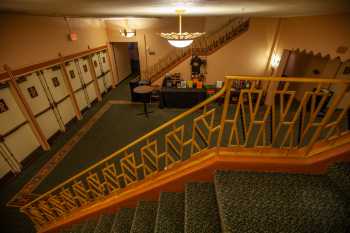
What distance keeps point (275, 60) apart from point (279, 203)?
20.2 ft

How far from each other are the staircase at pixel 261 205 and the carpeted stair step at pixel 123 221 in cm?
31

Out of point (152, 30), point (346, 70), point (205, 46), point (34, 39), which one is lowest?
point (346, 70)

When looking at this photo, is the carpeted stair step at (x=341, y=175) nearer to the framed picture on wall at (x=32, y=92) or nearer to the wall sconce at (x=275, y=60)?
the wall sconce at (x=275, y=60)

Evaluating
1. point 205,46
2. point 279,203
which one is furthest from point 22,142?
point 205,46

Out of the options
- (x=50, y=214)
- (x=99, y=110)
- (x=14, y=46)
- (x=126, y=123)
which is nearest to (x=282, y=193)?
(x=50, y=214)

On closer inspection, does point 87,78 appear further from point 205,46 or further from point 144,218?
point 144,218

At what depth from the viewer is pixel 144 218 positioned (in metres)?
2.12

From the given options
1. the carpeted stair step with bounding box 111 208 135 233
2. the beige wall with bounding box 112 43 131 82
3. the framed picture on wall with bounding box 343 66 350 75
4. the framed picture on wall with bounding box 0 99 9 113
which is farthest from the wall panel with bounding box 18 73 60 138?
the framed picture on wall with bounding box 343 66 350 75

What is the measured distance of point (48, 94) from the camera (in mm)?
5145

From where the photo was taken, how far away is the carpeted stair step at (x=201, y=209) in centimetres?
156

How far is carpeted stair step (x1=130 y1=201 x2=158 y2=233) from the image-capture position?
6.65 ft

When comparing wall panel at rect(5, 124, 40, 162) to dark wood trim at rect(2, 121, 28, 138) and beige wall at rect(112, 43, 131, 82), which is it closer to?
dark wood trim at rect(2, 121, 28, 138)

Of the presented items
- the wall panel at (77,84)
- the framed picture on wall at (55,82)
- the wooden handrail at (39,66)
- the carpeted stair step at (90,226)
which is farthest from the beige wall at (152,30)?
the carpeted stair step at (90,226)

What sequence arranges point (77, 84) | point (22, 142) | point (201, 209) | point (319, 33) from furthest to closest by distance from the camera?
point (77, 84), point (22, 142), point (319, 33), point (201, 209)
